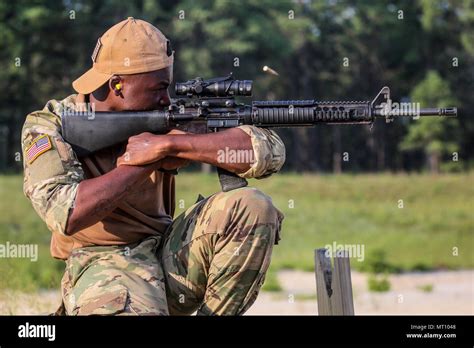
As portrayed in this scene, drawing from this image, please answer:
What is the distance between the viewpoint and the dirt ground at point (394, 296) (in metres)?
11.2

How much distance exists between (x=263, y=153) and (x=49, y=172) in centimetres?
92

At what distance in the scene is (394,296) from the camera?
12844mm

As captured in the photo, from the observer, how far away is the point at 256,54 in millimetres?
38562

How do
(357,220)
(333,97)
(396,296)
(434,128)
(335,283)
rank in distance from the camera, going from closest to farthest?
(335,283) → (396,296) → (357,220) → (434,128) → (333,97)

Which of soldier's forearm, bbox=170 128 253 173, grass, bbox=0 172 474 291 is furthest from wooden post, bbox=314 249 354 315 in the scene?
grass, bbox=0 172 474 291

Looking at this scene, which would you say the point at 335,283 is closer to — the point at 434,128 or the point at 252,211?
the point at 252,211

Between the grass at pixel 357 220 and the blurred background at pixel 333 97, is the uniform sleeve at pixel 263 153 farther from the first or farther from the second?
the grass at pixel 357 220

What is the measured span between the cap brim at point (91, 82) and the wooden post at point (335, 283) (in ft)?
4.28

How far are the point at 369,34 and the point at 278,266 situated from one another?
2820cm

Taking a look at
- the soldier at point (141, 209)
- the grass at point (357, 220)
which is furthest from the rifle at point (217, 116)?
the grass at point (357, 220)

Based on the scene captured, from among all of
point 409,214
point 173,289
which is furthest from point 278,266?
point 173,289

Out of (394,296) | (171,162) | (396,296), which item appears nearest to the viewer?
(171,162)

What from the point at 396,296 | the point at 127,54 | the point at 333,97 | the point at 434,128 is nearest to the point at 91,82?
the point at 127,54
